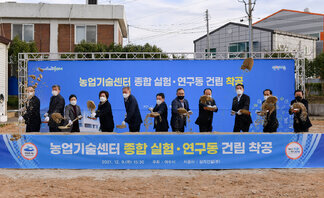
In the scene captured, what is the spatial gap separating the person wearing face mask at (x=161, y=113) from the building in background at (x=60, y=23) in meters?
17.0

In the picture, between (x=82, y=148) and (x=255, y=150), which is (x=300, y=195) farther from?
(x=82, y=148)

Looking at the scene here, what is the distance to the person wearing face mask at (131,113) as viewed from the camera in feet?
35.1

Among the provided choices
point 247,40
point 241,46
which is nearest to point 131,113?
point 247,40

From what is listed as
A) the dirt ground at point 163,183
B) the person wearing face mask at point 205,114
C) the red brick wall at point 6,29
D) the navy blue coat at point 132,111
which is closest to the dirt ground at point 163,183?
the dirt ground at point 163,183

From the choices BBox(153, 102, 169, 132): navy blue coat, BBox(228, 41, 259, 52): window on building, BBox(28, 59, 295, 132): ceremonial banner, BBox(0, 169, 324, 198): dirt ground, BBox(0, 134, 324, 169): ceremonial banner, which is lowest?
BBox(0, 169, 324, 198): dirt ground

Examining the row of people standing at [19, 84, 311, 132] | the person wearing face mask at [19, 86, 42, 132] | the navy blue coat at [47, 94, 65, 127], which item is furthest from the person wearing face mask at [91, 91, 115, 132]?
the person wearing face mask at [19, 86, 42, 132]

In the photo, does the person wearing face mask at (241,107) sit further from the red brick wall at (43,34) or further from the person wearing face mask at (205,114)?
the red brick wall at (43,34)

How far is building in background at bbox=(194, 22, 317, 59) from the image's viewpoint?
36.0m

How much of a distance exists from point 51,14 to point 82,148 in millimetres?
20766

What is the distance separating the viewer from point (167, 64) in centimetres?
1223

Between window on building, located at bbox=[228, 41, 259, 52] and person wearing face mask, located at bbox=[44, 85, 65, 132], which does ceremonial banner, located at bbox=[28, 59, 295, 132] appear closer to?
person wearing face mask, located at bbox=[44, 85, 65, 132]

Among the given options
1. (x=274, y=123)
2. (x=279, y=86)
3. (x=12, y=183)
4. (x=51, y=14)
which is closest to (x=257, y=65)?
(x=279, y=86)

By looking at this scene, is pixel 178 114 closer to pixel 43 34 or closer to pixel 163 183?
pixel 163 183

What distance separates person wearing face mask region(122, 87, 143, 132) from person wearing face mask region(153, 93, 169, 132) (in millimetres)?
730
